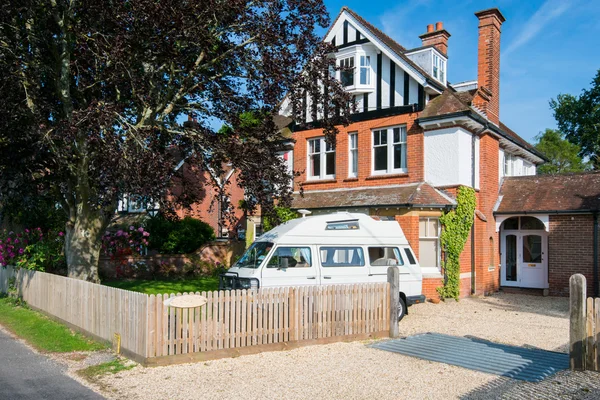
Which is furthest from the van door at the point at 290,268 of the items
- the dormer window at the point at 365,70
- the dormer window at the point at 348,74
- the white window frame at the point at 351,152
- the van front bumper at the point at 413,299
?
the dormer window at the point at 348,74

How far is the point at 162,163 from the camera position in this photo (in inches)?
458

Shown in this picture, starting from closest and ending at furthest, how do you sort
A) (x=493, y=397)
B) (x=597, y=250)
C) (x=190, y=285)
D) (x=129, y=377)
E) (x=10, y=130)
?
(x=493, y=397), (x=129, y=377), (x=10, y=130), (x=597, y=250), (x=190, y=285)

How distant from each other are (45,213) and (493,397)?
70.1 ft

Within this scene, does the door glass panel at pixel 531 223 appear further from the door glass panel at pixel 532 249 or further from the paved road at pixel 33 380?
the paved road at pixel 33 380

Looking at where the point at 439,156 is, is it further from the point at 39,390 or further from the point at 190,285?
the point at 39,390

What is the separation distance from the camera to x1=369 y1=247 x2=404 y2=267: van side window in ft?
46.9

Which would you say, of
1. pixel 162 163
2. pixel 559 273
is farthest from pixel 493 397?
pixel 559 273

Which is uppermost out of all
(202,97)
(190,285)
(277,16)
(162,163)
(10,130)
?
(277,16)

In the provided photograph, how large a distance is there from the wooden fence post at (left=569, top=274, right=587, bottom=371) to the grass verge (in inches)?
280

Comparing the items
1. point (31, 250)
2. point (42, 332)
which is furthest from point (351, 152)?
point (42, 332)

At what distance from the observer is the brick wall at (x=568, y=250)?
61.8 ft

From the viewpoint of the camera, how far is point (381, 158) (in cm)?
2075

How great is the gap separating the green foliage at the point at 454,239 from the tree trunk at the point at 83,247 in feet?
36.6

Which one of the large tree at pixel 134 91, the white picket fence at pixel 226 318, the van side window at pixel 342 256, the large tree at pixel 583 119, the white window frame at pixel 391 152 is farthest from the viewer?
the large tree at pixel 583 119
